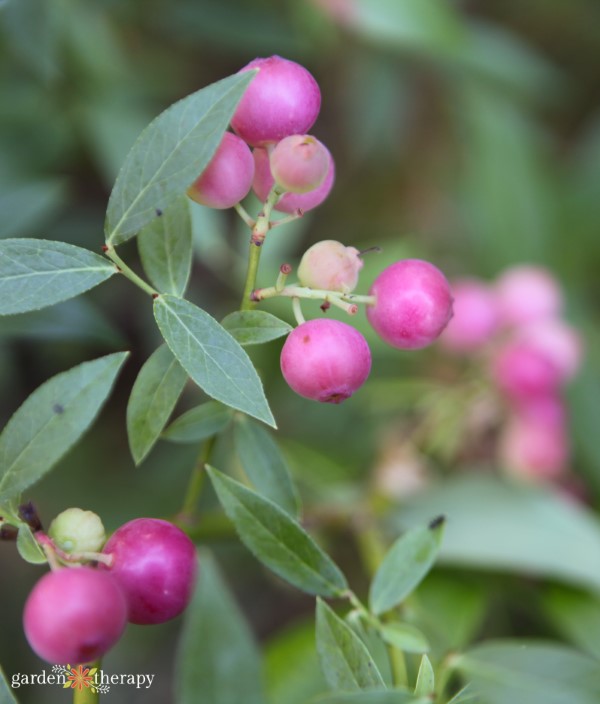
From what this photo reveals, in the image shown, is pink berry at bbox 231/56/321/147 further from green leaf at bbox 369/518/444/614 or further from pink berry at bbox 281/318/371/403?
green leaf at bbox 369/518/444/614

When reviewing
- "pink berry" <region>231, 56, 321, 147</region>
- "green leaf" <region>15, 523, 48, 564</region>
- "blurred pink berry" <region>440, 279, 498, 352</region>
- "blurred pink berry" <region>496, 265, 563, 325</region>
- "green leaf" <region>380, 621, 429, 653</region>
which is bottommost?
"green leaf" <region>380, 621, 429, 653</region>

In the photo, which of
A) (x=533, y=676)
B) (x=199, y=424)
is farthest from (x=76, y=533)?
(x=533, y=676)

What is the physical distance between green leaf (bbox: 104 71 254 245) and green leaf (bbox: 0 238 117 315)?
26mm

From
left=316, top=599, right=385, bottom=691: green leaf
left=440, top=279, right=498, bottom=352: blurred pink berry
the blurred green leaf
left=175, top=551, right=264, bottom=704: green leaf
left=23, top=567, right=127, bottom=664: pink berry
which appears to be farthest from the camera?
left=440, top=279, right=498, bottom=352: blurred pink berry

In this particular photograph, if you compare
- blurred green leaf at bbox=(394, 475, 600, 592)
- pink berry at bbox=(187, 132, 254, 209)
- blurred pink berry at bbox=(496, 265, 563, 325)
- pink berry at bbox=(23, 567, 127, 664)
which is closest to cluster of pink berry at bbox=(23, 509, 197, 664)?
pink berry at bbox=(23, 567, 127, 664)

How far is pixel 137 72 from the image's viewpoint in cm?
134

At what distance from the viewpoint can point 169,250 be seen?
1.85ft

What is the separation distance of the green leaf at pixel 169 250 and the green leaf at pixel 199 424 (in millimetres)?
95

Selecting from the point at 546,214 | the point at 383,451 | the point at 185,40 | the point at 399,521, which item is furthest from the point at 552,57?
the point at 399,521

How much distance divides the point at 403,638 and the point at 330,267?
11.4 inches

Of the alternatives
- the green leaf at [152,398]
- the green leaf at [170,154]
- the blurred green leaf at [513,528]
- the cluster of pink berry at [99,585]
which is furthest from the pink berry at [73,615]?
the blurred green leaf at [513,528]

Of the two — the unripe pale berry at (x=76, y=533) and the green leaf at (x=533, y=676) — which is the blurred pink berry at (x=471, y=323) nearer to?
the green leaf at (x=533, y=676)

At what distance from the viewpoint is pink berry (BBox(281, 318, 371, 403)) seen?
480 mm

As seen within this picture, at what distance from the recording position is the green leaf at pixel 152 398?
1.74 feet
